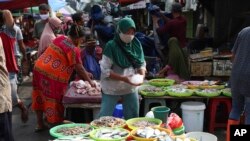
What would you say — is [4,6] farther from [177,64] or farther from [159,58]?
[177,64]

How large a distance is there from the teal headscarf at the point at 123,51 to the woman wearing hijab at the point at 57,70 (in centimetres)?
139

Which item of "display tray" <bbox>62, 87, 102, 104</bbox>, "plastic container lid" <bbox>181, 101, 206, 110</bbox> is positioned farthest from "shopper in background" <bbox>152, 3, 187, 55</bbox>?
"display tray" <bbox>62, 87, 102, 104</bbox>

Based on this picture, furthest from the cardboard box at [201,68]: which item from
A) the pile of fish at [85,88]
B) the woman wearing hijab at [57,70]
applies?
the woman wearing hijab at [57,70]

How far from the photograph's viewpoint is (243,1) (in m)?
8.85

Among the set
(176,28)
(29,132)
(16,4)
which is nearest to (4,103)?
(29,132)

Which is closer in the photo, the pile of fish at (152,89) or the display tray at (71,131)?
the display tray at (71,131)

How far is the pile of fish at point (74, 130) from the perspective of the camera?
365 cm

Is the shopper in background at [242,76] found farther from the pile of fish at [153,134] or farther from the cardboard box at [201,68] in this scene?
the cardboard box at [201,68]

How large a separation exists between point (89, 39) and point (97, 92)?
1.54 m

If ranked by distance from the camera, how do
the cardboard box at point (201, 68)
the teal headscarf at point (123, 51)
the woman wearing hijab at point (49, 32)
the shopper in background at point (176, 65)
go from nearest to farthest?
the teal headscarf at point (123, 51) < the woman wearing hijab at point (49, 32) < the shopper in background at point (176, 65) < the cardboard box at point (201, 68)

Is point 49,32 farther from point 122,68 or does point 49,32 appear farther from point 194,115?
point 194,115

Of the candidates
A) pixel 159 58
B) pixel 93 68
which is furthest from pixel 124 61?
pixel 159 58

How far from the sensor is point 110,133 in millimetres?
3510

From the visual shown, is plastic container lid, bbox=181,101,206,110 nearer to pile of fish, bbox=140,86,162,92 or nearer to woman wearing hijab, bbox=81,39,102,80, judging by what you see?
pile of fish, bbox=140,86,162,92
